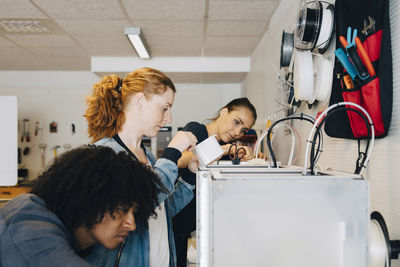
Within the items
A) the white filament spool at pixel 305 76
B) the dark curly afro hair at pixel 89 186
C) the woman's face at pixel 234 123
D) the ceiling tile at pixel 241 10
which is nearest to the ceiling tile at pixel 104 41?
the ceiling tile at pixel 241 10

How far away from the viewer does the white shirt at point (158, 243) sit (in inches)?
37.8

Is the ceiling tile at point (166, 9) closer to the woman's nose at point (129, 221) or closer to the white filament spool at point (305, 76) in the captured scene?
the white filament spool at point (305, 76)

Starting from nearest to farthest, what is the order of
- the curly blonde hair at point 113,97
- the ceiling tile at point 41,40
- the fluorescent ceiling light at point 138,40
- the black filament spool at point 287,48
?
the curly blonde hair at point 113,97 → the black filament spool at point 287,48 → the fluorescent ceiling light at point 138,40 → the ceiling tile at point 41,40

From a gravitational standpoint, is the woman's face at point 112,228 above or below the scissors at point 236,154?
below

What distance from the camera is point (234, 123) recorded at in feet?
6.32

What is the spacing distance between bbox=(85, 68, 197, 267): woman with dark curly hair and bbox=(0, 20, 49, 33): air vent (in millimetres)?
2417

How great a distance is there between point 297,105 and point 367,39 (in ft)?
2.97

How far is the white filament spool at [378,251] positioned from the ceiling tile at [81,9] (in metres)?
2.45

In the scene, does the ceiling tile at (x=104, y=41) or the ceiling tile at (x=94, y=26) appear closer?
the ceiling tile at (x=94, y=26)

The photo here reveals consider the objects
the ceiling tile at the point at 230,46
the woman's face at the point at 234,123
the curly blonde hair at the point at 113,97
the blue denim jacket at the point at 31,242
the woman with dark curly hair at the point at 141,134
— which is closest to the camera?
the blue denim jacket at the point at 31,242

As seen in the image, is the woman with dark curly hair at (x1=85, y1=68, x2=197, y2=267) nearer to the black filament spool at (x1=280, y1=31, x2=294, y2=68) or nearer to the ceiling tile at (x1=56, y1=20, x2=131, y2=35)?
the black filament spool at (x1=280, y1=31, x2=294, y2=68)

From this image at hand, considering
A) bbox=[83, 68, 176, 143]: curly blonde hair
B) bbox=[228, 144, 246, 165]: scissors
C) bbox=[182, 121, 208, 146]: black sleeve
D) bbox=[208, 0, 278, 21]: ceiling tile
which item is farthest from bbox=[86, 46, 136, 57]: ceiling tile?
bbox=[83, 68, 176, 143]: curly blonde hair

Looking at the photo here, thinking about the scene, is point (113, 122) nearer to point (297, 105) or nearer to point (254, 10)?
point (297, 105)

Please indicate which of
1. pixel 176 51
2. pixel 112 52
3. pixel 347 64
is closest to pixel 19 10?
pixel 112 52
